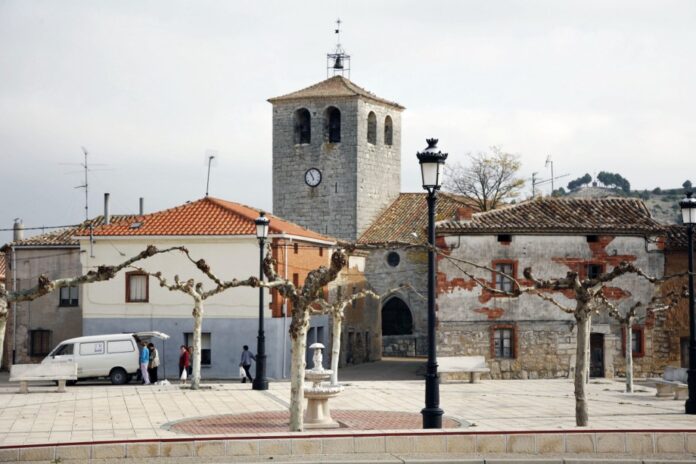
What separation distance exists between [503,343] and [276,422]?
18.2 m

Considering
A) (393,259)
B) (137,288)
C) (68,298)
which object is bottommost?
(68,298)

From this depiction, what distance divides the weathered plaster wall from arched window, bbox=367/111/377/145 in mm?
23701

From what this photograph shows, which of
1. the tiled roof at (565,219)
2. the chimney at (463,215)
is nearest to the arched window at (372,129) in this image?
the tiled roof at (565,219)

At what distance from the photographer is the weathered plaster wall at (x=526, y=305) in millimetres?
40219

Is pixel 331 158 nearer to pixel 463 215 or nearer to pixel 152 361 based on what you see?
pixel 463 215

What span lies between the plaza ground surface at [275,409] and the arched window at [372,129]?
28.4m

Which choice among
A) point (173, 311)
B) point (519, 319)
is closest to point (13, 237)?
point (173, 311)

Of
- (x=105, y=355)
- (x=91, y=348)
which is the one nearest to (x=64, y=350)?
(x=91, y=348)

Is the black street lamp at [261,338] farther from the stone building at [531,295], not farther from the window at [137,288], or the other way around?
the window at [137,288]

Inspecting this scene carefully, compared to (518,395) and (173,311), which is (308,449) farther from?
(173,311)

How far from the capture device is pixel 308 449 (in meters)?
17.5

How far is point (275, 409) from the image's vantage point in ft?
87.6

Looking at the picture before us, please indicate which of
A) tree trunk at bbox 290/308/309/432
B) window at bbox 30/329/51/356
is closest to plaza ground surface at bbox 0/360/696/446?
tree trunk at bbox 290/308/309/432

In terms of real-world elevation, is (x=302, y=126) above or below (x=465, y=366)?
above
